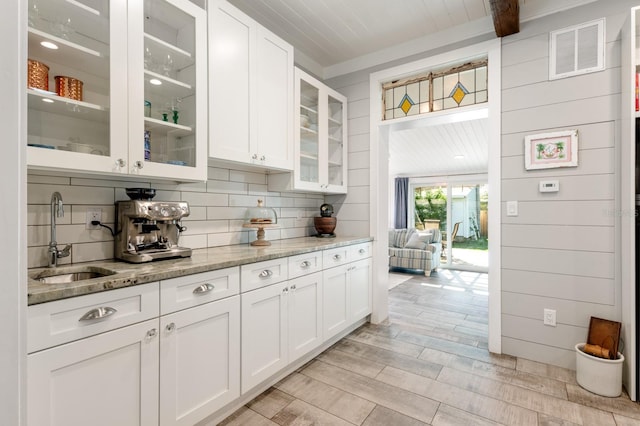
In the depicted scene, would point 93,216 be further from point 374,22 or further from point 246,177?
point 374,22

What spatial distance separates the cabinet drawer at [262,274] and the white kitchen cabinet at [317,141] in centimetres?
84

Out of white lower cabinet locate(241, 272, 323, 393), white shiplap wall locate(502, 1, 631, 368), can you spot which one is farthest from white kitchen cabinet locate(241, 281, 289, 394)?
white shiplap wall locate(502, 1, 631, 368)

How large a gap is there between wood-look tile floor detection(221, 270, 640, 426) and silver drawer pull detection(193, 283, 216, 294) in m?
0.78

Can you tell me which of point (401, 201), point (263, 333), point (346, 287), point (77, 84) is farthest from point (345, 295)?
point (401, 201)

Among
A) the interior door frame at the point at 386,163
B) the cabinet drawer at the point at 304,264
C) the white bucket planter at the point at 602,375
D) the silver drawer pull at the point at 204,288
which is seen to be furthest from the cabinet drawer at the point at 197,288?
the white bucket planter at the point at 602,375

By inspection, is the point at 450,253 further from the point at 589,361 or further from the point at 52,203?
the point at 52,203

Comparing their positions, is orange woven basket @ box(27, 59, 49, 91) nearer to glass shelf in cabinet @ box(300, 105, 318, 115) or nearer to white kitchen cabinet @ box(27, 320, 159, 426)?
white kitchen cabinet @ box(27, 320, 159, 426)

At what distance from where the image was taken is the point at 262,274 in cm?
192

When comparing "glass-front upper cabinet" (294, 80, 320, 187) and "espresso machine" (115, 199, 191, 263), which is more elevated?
"glass-front upper cabinet" (294, 80, 320, 187)

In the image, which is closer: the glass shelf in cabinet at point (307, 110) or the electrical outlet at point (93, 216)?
the electrical outlet at point (93, 216)

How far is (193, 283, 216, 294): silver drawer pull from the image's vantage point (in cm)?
153

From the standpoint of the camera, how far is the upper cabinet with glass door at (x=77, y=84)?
131 centimetres

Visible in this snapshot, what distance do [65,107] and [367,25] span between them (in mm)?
2360

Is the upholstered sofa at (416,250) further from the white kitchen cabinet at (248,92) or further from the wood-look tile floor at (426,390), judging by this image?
the white kitchen cabinet at (248,92)
